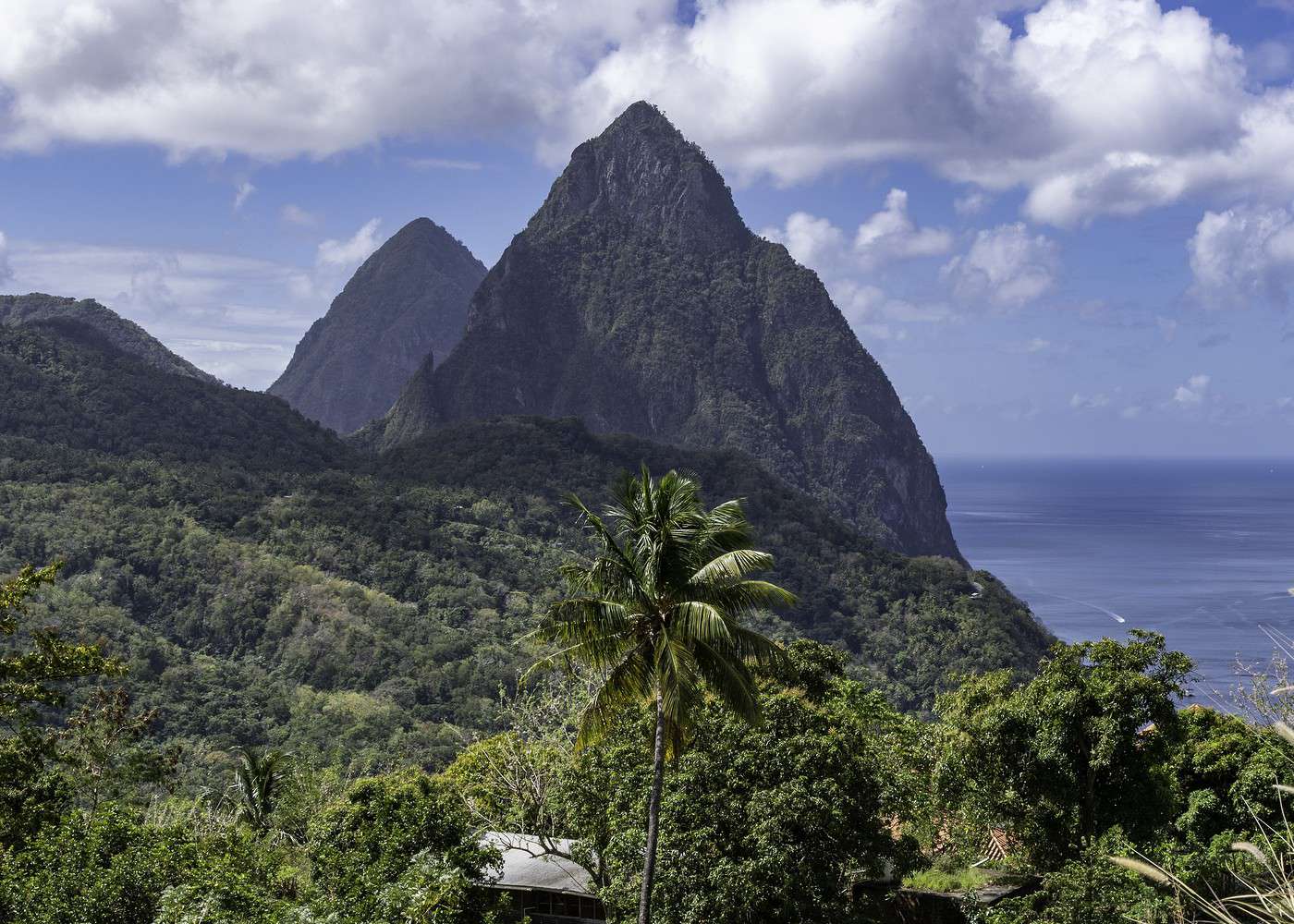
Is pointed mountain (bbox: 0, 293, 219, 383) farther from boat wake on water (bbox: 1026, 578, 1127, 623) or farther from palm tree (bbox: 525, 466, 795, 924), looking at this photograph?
palm tree (bbox: 525, 466, 795, 924)

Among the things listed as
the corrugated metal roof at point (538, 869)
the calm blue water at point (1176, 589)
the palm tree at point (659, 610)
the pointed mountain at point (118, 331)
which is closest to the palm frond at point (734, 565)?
the palm tree at point (659, 610)

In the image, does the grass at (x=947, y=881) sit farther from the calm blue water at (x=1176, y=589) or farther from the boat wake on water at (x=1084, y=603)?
the boat wake on water at (x=1084, y=603)

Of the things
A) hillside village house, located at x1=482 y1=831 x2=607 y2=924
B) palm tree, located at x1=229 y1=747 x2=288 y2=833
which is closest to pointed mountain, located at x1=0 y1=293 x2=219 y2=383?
palm tree, located at x1=229 y1=747 x2=288 y2=833

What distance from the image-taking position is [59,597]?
89125 mm

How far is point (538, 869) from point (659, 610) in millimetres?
10151

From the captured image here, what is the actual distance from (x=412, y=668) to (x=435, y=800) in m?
70.6

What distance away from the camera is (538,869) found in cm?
2377

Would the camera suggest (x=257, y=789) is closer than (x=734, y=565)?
No

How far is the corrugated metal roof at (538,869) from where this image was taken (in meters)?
23.0

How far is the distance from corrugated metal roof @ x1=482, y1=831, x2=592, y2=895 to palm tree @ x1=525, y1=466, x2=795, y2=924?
7.76m

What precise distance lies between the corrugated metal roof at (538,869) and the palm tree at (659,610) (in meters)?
7.76

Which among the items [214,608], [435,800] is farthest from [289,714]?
[435,800]

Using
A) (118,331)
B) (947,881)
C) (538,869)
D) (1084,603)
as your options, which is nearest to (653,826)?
(538,869)

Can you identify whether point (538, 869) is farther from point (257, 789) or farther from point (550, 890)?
point (257, 789)
